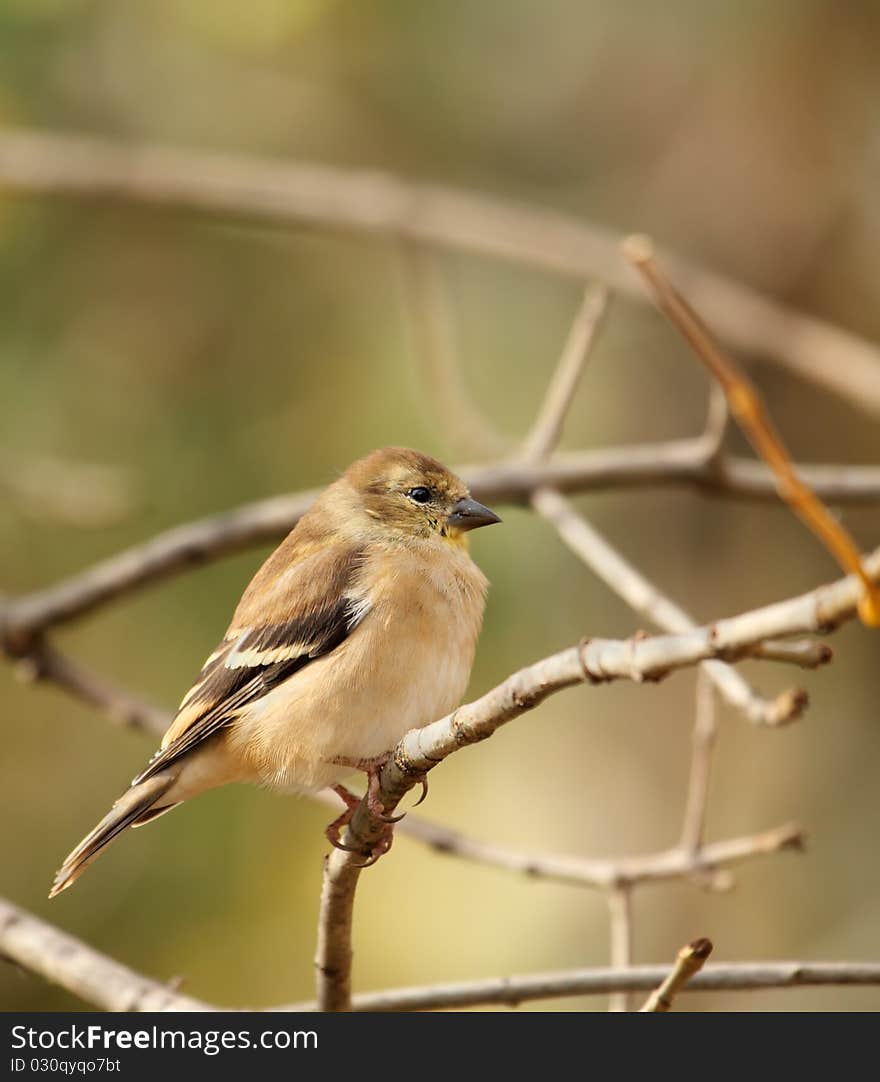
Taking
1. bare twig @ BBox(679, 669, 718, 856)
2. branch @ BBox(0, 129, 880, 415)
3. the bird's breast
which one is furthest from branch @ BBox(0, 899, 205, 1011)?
branch @ BBox(0, 129, 880, 415)

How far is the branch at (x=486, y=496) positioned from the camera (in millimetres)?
5359

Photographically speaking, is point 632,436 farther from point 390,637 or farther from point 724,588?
point 390,637

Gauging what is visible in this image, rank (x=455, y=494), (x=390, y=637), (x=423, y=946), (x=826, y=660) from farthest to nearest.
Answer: (x=423, y=946), (x=455, y=494), (x=390, y=637), (x=826, y=660)

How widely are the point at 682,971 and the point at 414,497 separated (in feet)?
7.33

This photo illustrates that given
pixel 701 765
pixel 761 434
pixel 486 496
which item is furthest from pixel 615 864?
pixel 761 434

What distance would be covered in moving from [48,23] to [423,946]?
20.7ft

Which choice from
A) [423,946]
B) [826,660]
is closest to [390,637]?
[826,660]

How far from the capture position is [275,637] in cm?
461

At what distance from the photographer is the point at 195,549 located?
18.1 feet

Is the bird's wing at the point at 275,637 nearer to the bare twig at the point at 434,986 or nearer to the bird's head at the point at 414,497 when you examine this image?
the bird's head at the point at 414,497

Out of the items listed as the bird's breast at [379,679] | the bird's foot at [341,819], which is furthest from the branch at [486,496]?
the bird's foot at [341,819]

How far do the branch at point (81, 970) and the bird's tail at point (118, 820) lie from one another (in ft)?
0.43

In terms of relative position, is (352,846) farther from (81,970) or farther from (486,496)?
(486,496)

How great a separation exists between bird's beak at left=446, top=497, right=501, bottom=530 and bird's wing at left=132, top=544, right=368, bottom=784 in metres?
0.34
